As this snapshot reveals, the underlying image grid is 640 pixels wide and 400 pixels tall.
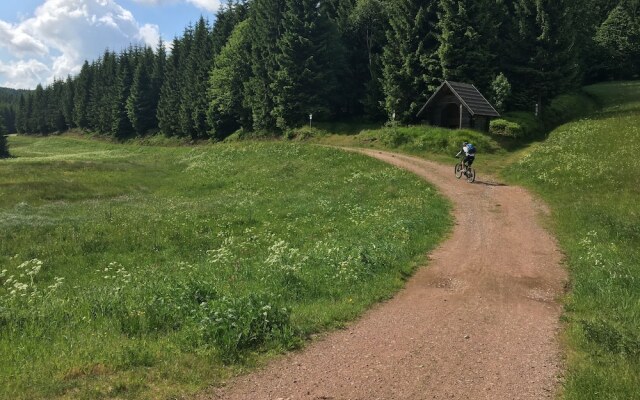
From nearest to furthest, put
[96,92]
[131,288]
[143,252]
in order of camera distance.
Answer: [131,288], [143,252], [96,92]

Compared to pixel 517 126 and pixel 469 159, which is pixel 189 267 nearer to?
pixel 469 159

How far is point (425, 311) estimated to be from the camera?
33.2 feet

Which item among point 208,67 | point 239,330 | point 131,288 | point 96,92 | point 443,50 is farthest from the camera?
point 96,92

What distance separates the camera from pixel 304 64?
59.4m

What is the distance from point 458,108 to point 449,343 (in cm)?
4044

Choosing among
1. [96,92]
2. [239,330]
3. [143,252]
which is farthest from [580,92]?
[96,92]

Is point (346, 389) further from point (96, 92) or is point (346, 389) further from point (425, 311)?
point (96, 92)

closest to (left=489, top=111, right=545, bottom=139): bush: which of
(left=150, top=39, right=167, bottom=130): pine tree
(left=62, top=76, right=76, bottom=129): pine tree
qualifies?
(left=150, top=39, right=167, bottom=130): pine tree

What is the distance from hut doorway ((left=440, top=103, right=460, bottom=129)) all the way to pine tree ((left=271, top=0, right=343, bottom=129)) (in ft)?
58.9

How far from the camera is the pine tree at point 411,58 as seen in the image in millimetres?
51062

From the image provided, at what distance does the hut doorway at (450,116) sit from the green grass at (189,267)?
13930mm

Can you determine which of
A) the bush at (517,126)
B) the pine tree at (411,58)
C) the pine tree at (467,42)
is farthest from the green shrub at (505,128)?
the pine tree at (411,58)

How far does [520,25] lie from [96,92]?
361 ft

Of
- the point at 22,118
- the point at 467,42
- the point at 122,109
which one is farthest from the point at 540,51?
the point at 22,118
